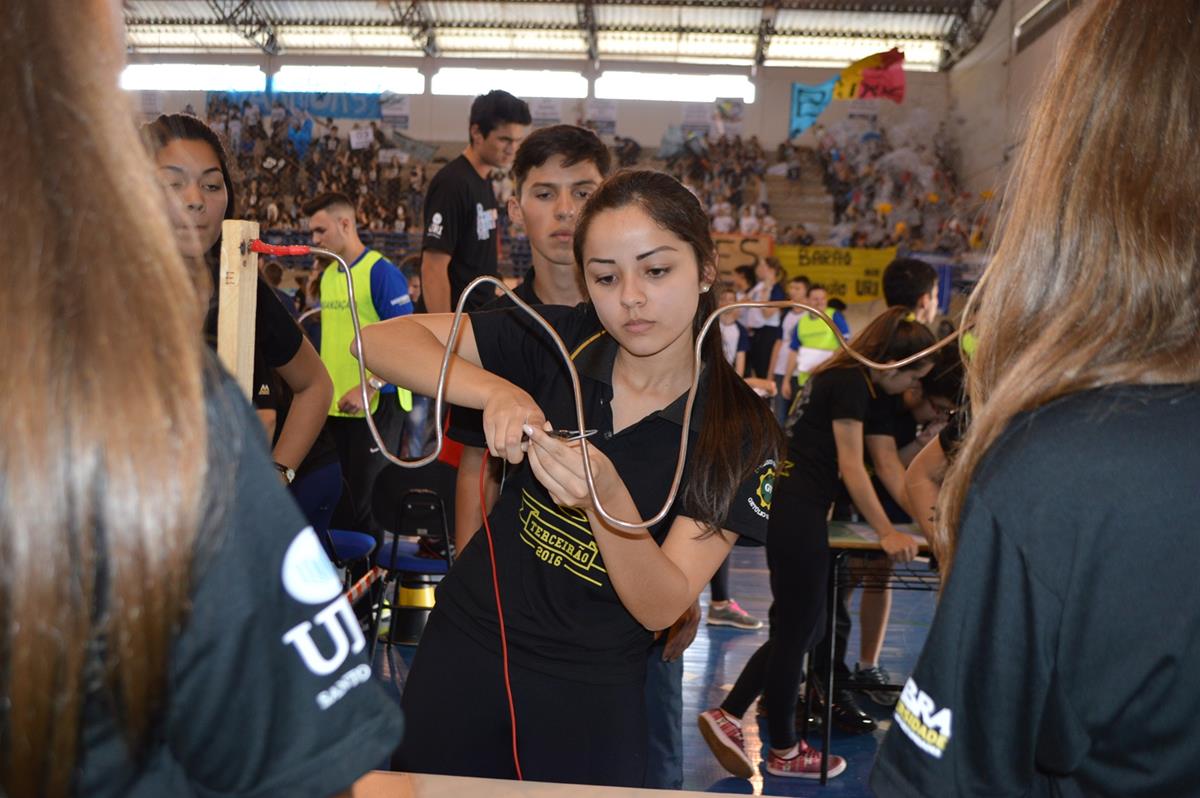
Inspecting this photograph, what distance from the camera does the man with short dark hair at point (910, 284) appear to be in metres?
3.48

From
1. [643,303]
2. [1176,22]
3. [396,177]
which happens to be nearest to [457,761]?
[643,303]

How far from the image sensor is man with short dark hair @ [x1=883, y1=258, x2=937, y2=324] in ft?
11.4

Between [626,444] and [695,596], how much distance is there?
0.27 m

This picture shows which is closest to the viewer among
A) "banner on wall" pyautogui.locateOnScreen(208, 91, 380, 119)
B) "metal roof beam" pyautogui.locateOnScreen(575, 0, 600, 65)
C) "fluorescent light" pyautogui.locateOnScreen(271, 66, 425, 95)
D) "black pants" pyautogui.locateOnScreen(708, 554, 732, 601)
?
"black pants" pyautogui.locateOnScreen(708, 554, 732, 601)

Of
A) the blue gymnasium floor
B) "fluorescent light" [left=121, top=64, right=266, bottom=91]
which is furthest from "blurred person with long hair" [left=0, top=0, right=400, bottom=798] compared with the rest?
"fluorescent light" [left=121, top=64, right=266, bottom=91]

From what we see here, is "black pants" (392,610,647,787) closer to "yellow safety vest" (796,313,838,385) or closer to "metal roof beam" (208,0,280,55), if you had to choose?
"yellow safety vest" (796,313,838,385)

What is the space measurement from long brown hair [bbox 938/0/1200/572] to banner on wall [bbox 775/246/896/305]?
1226 cm

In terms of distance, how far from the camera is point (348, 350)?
398 cm

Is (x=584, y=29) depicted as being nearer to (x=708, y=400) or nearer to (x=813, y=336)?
(x=813, y=336)

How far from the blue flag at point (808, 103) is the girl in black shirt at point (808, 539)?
1305 centimetres

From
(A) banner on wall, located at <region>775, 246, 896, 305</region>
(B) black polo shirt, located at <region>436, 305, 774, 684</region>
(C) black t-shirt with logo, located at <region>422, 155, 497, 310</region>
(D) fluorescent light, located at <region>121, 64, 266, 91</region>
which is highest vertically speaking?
(D) fluorescent light, located at <region>121, 64, 266, 91</region>

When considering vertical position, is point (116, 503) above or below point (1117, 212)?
below

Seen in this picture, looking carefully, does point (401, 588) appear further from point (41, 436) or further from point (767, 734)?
point (41, 436)

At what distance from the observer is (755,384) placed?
5676 mm
